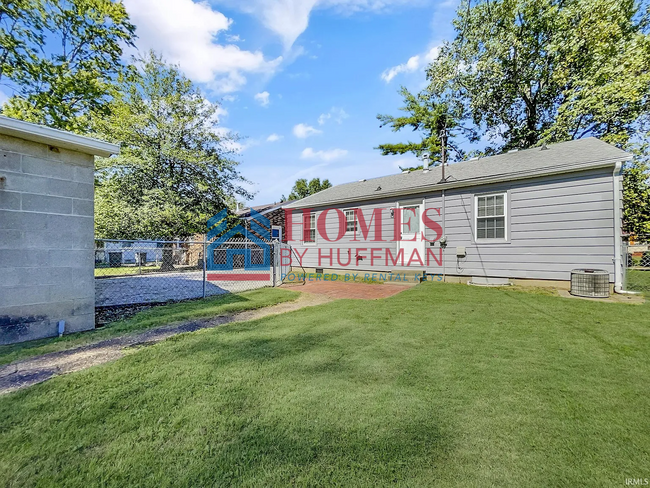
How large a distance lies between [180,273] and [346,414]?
1217 cm

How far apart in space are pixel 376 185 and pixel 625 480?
9899mm

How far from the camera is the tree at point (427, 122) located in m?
16.1

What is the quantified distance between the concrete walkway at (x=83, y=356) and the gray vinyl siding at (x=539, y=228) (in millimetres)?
6059

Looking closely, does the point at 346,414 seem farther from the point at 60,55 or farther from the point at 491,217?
the point at 60,55

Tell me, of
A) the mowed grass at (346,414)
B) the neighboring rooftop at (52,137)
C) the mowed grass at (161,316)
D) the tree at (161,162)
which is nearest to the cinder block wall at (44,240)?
the neighboring rooftop at (52,137)

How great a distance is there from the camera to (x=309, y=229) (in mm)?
11359

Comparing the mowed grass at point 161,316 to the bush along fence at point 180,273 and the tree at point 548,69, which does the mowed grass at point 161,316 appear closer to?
the bush along fence at point 180,273

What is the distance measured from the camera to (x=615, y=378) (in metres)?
2.46

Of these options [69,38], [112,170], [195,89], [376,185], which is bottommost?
[376,185]

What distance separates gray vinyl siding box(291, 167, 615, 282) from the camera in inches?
241

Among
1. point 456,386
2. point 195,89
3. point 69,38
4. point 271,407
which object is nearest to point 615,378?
point 456,386

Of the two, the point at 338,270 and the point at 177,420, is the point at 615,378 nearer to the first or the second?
the point at 177,420

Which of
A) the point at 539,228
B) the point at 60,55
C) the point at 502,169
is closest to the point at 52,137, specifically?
the point at 502,169
